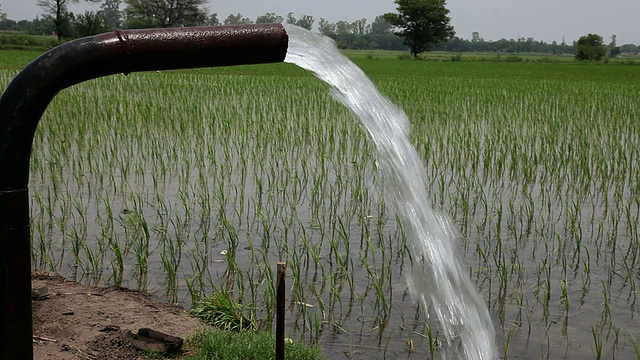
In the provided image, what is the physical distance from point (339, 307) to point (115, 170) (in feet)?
11.1

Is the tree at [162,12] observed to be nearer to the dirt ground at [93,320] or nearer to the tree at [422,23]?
the tree at [422,23]

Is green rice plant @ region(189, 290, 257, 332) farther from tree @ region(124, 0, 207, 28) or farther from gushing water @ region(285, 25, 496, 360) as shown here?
tree @ region(124, 0, 207, 28)

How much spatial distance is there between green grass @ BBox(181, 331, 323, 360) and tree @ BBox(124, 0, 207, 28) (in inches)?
2058

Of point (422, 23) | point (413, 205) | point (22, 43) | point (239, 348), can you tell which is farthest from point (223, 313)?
point (422, 23)

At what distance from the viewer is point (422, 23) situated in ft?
178

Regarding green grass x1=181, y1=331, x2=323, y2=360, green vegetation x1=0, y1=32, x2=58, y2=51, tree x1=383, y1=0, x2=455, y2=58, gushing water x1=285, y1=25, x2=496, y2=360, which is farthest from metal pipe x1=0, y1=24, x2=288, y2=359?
tree x1=383, y1=0, x2=455, y2=58

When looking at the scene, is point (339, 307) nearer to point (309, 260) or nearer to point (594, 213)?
point (309, 260)

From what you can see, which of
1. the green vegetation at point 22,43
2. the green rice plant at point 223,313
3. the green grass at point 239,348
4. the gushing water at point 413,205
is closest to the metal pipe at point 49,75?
the gushing water at point 413,205

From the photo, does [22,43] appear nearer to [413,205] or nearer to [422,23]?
[422,23]

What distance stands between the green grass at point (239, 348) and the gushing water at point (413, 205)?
691mm

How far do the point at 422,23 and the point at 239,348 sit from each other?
53.2m

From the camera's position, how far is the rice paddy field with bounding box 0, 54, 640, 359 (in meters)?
3.64

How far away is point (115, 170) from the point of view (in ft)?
21.3

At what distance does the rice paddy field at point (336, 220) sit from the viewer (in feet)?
11.9
